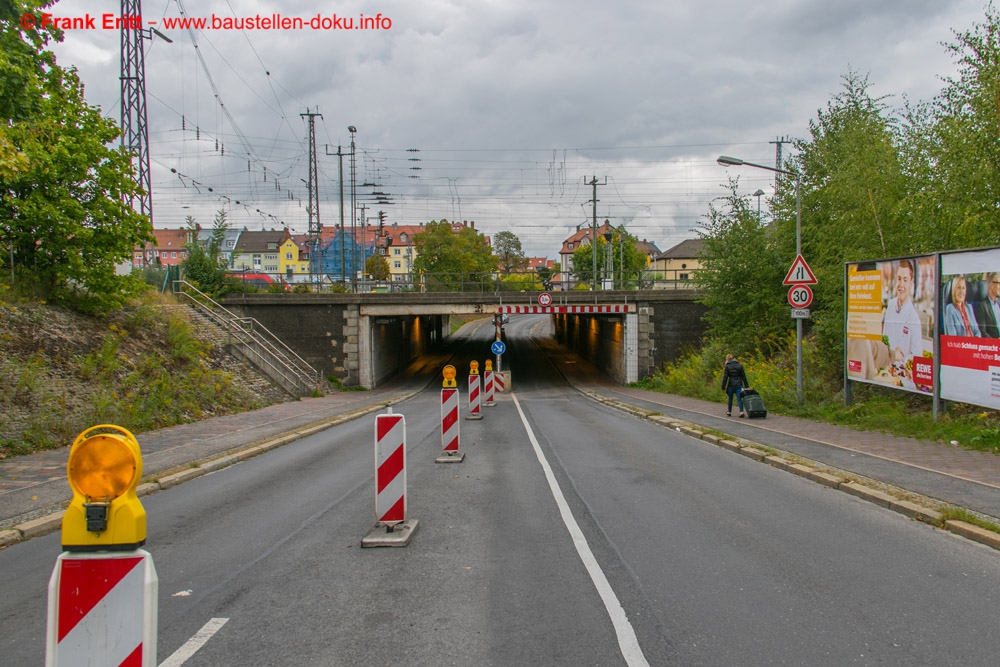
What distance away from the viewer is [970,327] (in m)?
10.6

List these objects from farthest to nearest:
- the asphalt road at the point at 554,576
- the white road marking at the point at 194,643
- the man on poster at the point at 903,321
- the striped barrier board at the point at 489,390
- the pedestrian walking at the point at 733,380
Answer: the striped barrier board at the point at 489,390 < the pedestrian walking at the point at 733,380 < the man on poster at the point at 903,321 < the asphalt road at the point at 554,576 < the white road marking at the point at 194,643

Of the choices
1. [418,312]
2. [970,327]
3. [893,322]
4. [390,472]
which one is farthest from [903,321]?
[418,312]

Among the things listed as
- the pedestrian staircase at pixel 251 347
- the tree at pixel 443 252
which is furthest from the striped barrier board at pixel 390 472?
the tree at pixel 443 252

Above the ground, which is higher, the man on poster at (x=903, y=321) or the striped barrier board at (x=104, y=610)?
the man on poster at (x=903, y=321)

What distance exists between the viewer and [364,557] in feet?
18.7

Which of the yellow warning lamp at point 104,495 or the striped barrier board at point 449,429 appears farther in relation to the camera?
the striped barrier board at point 449,429

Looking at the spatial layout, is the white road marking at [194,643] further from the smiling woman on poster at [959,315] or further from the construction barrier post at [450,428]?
the smiling woman on poster at [959,315]

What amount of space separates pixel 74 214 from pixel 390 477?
43.6 feet

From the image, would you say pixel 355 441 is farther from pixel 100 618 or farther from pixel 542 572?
pixel 100 618

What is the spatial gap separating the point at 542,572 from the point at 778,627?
5.93 ft

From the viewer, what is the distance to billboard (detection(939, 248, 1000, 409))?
10117mm

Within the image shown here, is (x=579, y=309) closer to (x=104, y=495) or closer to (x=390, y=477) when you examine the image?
(x=390, y=477)

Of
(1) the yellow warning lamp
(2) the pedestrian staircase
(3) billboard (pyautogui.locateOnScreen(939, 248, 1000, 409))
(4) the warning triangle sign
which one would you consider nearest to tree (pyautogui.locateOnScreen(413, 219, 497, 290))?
(2) the pedestrian staircase

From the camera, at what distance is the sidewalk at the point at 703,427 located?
24.1 ft
